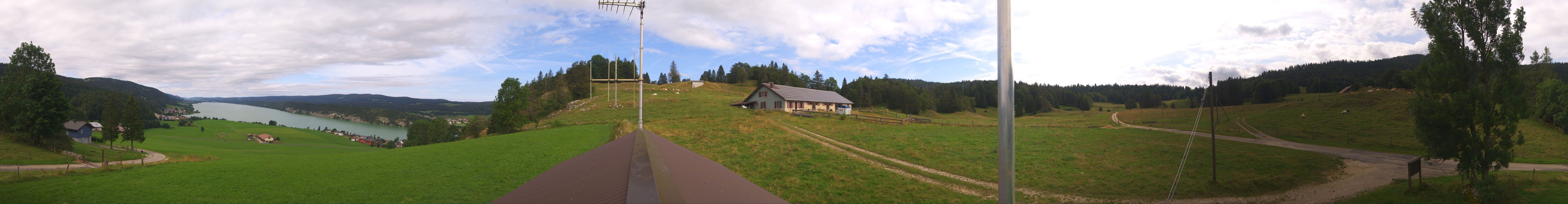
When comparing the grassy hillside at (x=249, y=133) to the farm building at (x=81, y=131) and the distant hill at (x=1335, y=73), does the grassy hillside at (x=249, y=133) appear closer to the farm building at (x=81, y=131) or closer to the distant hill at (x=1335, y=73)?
the farm building at (x=81, y=131)

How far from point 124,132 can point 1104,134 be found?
65959 mm

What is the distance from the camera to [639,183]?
3871mm

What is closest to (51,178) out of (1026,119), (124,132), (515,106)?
(515,106)

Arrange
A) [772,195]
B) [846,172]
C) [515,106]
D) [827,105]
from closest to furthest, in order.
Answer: [772,195] → [846,172] → [515,106] → [827,105]

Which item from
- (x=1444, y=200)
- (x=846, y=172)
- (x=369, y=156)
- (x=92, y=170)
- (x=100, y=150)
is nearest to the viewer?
(x=1444, y=200)

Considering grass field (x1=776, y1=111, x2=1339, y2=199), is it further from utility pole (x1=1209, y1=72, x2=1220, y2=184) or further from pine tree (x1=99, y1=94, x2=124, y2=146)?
pine tree (x1=99, y1=94, x2=124, y2=146)

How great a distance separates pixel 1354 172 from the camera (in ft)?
51.5

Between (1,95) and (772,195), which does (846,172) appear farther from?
(1,95)

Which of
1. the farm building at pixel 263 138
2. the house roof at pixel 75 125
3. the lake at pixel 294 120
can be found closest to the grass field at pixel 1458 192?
the house roof at pixel 75 125

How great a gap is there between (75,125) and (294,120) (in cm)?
11365

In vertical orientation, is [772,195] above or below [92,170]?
above

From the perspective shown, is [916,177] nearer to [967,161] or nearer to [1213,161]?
[967,161]

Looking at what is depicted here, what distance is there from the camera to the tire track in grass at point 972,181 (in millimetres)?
12070

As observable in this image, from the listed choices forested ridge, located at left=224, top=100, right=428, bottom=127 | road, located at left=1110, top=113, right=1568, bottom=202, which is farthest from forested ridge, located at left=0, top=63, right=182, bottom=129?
road, located at left=1110, top=113, right=1568, bottom=202
